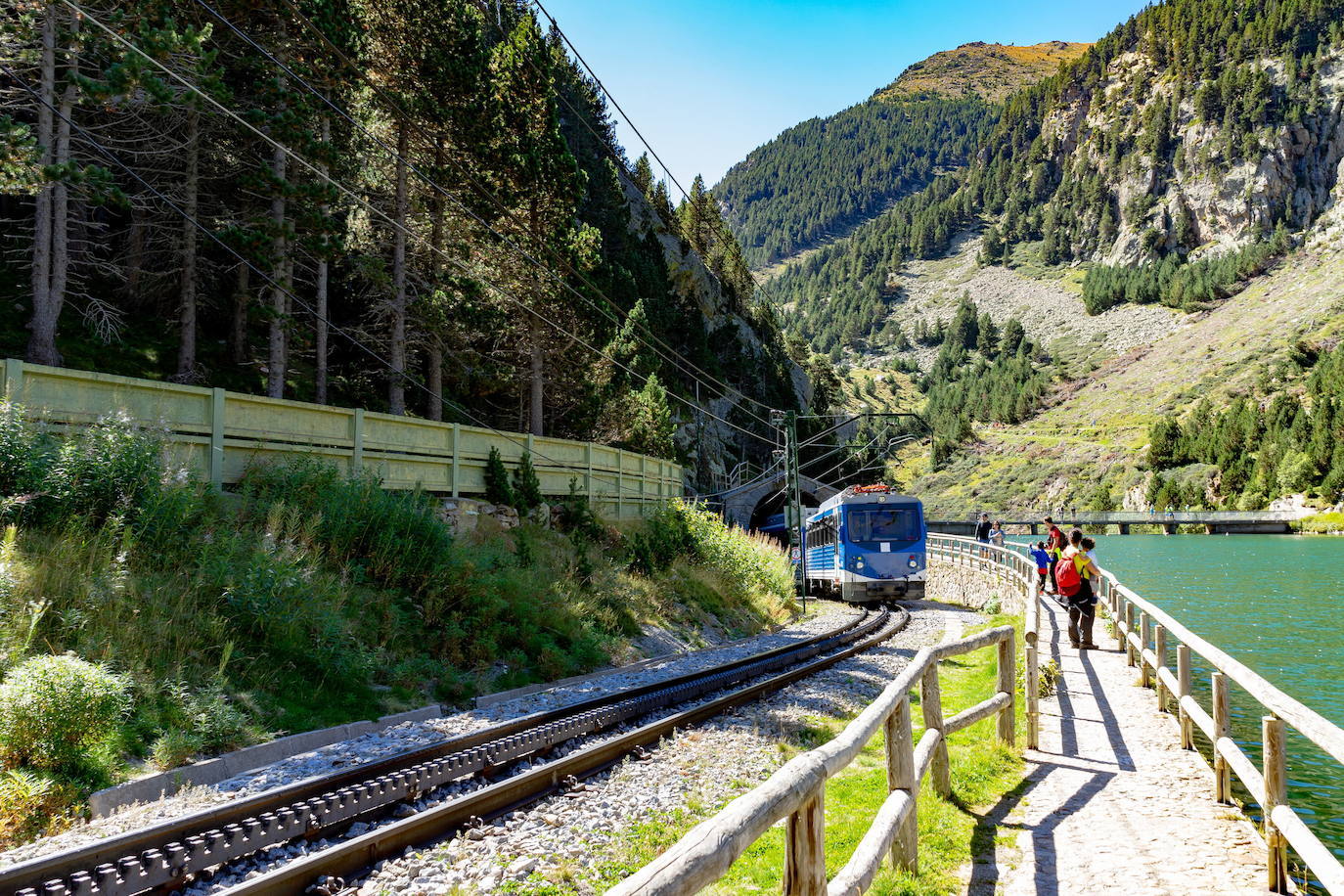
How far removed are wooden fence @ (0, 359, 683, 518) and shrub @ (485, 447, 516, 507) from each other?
152 mm

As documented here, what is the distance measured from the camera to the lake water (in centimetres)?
1106

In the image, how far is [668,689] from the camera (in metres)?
11.7

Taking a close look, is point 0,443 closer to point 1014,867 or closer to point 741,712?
point 741,712

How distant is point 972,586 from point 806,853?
30181mm

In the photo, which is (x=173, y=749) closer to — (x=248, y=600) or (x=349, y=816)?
(x=349, y=816)

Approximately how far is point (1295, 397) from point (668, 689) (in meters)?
135

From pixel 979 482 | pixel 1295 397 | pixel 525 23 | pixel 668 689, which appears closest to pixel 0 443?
pixel 668 689

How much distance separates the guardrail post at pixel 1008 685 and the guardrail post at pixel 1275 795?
325cm

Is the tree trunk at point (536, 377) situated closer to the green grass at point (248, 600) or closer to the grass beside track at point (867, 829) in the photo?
the green grass at point (248, 600)

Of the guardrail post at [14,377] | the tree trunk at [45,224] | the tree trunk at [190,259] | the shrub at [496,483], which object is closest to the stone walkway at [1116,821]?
the guardrail post at [14,377]

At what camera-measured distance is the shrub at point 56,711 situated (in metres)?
6.34

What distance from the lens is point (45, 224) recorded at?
16.1 m

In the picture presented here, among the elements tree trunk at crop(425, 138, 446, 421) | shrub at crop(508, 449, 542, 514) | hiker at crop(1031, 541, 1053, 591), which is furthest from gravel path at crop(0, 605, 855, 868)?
tree trunk at crop(425, 138, 446, 421)

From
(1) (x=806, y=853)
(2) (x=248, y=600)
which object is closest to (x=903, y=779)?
(1) (x=806, y=853)
